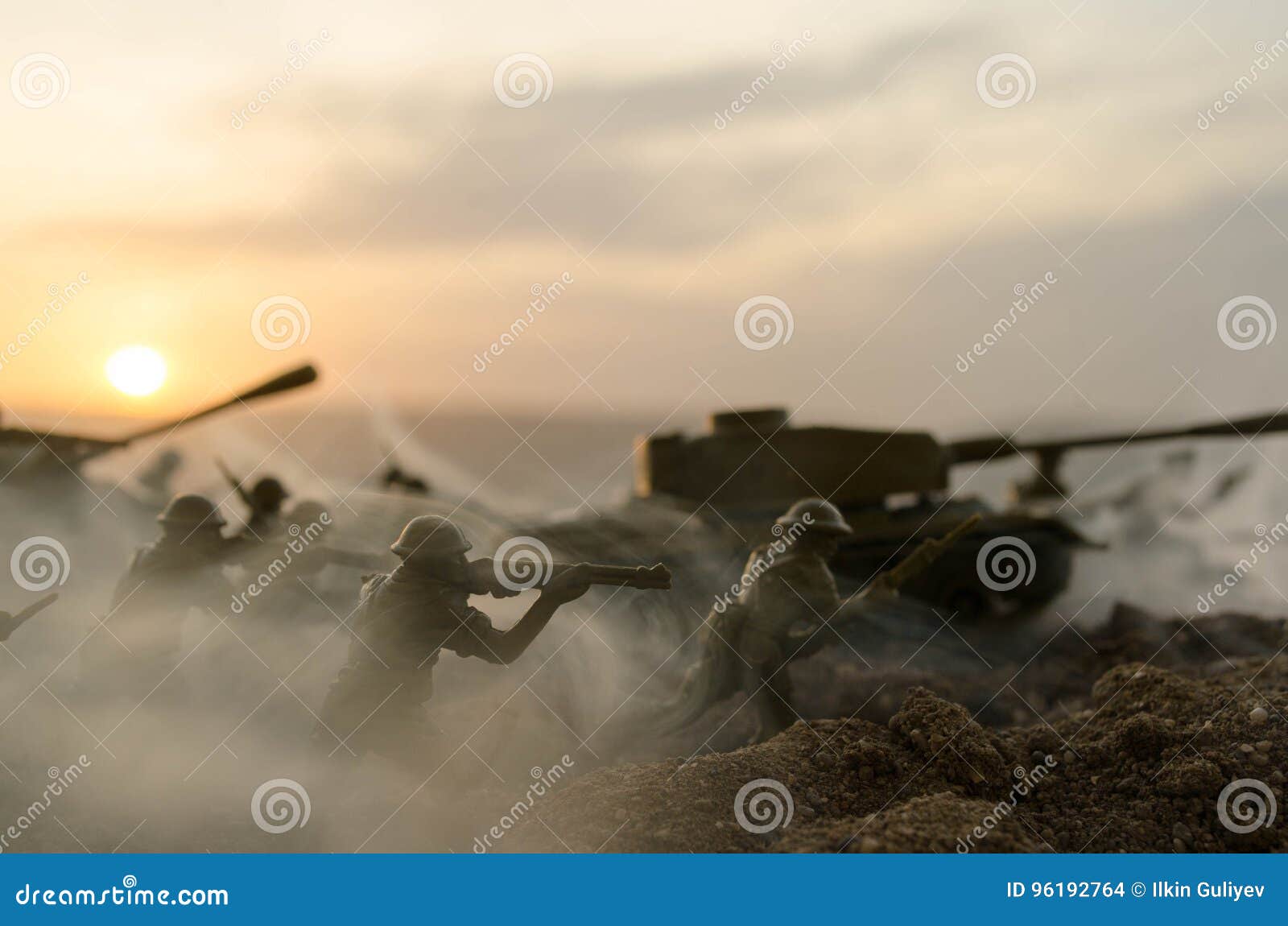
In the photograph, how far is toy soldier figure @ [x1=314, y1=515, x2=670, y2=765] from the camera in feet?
18.5

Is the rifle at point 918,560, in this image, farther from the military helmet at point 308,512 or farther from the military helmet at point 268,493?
the military helmet at point 268,493

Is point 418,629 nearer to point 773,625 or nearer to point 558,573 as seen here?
point 558,573

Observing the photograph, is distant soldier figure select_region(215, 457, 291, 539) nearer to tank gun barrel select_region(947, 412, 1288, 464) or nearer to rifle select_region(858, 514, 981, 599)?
rifle select_region(858, 514, 981, 599)

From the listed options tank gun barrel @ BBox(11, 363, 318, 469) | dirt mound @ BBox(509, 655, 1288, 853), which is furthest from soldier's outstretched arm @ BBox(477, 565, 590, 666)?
tank gun barrel @ BBox(11, 363, 318, 469)

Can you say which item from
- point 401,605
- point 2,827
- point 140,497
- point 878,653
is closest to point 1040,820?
point 401,605

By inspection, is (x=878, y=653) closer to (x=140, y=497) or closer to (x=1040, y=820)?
(x=1040, y=820)

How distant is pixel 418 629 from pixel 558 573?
762 millimetres

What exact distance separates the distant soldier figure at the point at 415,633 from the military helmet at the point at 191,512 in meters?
2.11

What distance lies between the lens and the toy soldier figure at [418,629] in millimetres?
5633

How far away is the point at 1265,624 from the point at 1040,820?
19.5 feet

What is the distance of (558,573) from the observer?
5715mm

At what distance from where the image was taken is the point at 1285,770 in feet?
20.0

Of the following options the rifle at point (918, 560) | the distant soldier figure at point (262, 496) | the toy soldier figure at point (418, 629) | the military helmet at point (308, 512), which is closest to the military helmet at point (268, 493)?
the distant soldier figure at point (262, 496)

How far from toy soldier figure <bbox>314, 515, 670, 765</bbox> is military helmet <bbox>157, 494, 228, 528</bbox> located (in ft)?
6.90
